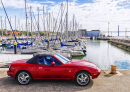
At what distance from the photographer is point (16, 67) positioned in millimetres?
5852

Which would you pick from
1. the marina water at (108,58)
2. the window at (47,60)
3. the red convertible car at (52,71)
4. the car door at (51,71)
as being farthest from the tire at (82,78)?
the marina water at (108,58)

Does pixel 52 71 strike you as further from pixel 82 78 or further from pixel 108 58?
pixel 108 58

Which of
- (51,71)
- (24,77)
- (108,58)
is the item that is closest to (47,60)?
(51,71)

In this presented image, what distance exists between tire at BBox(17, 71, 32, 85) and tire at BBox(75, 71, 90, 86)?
2104 millimetres

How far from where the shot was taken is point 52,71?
18.7ft

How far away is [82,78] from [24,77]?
2.59 meters

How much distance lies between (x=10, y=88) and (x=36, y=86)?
109 cm

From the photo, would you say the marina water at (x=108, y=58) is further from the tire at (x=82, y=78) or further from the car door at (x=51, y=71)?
the car door at (x=51, y=71)

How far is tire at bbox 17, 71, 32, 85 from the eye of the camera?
5836mm

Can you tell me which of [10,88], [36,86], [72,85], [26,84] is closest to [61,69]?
[72,85]

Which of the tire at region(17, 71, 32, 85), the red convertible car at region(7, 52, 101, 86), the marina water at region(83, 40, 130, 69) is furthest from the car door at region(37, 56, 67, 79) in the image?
the marina water at region(83, 40, 130, 69)

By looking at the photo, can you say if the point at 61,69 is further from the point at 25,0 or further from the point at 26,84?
the point at 25,0

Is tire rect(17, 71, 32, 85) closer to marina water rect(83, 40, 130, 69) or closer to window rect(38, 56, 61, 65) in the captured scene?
window rect(38, 56, 61, 65)

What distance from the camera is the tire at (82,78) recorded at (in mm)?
5679
